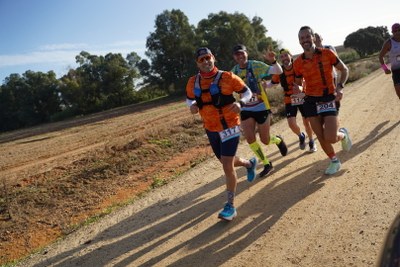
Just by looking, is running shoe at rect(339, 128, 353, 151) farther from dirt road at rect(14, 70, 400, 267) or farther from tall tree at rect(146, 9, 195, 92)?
tall tree at rect(146, 9, 195, 92)

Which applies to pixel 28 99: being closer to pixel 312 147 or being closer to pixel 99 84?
pixel 99 84

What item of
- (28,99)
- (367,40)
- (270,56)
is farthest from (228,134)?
(367,40)

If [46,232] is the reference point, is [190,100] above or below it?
above

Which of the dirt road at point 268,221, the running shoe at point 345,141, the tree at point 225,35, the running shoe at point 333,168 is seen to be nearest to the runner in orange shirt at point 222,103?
the dirt road at point 268,221

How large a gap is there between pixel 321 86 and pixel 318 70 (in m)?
0.26

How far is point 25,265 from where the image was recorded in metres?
5.39

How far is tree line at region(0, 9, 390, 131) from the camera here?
149 ft

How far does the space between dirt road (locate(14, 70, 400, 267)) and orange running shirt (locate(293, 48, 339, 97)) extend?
141 centimetres

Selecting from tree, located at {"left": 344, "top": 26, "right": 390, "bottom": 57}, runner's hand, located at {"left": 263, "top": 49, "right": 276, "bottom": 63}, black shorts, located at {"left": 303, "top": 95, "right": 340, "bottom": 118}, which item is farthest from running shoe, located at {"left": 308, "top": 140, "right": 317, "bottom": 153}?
tree, located at {"left": 344, "top": 26, "right": 390, "bottom": 57}

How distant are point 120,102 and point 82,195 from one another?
39301 mm

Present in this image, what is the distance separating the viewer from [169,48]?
4791 cm

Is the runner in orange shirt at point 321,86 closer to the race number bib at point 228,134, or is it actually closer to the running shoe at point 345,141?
the running shoe at point 345,141

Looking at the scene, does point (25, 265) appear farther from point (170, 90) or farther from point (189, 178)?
point (170, 90)

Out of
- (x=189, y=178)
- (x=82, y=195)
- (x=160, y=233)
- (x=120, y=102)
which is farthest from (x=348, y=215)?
(x=120, y=102)
